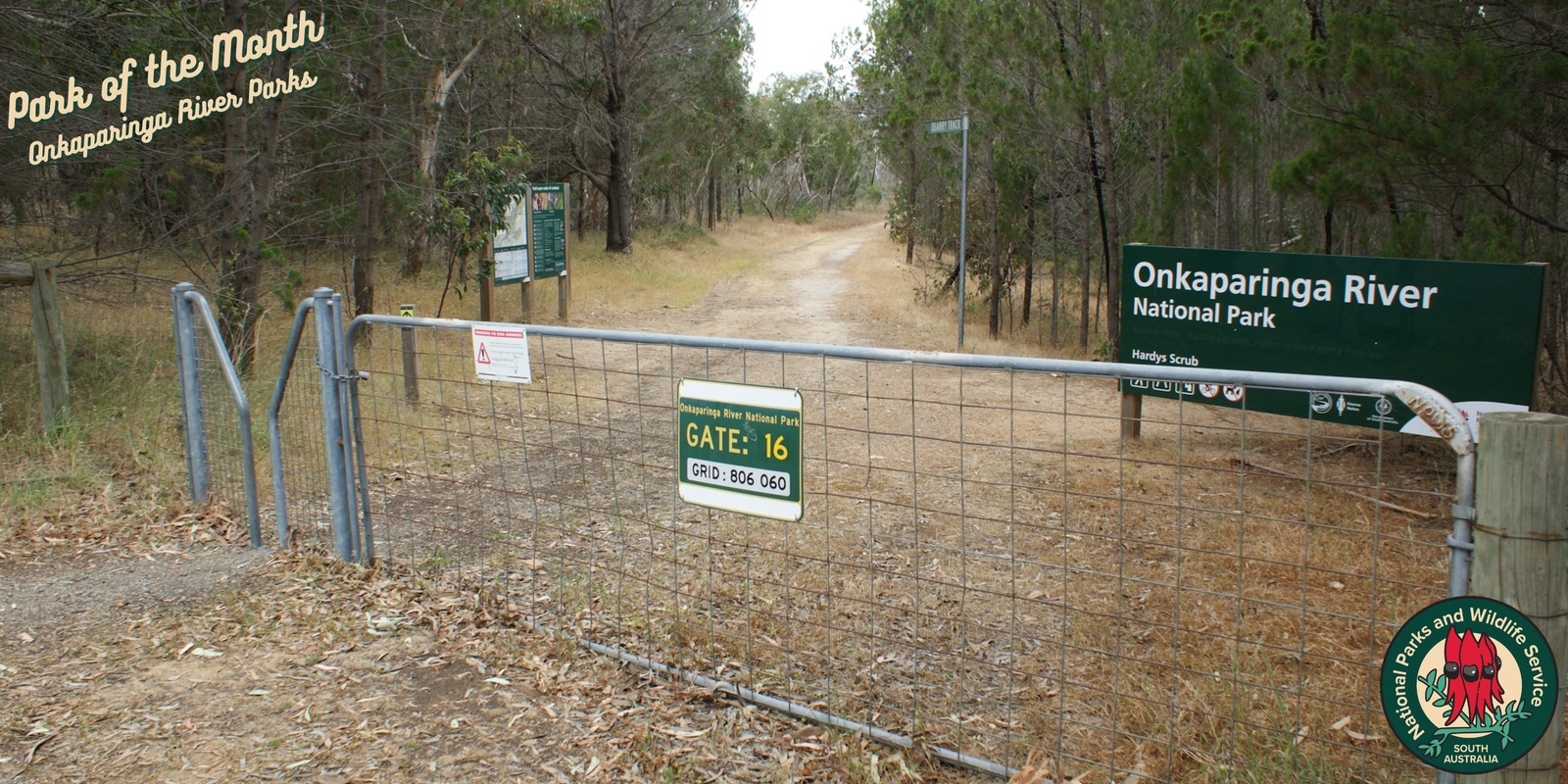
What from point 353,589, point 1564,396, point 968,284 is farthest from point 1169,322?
point 968,284

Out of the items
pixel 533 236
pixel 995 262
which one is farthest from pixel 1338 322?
pixel 533 236

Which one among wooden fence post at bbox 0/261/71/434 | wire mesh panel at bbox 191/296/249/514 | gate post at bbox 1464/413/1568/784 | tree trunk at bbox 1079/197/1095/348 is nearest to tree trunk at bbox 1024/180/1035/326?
tree trunk at bbox 1079/197/1095/348

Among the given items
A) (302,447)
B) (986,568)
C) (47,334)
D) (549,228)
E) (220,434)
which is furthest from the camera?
(549,228)

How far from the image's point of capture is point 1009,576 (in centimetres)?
592

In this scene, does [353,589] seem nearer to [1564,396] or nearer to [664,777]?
[664,777]

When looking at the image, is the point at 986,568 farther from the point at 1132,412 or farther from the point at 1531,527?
the point at 1132,412

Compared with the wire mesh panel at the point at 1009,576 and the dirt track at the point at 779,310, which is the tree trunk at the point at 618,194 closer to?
the dirt track at the point at 779,310

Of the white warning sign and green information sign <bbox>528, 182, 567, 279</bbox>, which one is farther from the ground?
green information sign <bbox>528, 182, 567, 279</bbox>

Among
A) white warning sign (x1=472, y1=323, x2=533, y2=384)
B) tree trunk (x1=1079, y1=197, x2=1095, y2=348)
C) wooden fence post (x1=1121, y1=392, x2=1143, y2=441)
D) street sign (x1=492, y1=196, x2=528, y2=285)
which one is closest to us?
white warning sign (x1=472, y1=323, x2=533, y2=384)

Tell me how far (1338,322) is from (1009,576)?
3.47 meters

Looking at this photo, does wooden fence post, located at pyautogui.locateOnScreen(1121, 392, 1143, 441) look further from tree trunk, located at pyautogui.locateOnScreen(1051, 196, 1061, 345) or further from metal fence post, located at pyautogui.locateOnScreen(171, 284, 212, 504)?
tree trunk, located at pyautogui.locateOnScreen(1051, 196, 1061, 345)

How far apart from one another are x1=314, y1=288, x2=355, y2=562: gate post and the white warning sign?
886 millimetres

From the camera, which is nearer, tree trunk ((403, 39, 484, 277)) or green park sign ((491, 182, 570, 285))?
green park sign ((491, 182, 570, 285))

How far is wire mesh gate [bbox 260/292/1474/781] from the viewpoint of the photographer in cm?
374
